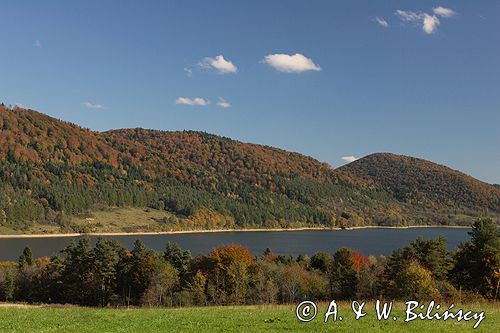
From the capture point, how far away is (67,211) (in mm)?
199875


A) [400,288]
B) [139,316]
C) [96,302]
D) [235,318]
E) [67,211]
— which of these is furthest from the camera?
[67,211]

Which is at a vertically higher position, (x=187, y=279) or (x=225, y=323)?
(x=225, y=323)

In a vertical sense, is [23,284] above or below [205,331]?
below

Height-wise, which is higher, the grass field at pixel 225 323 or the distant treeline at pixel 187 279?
the grass field at pixel 225 323

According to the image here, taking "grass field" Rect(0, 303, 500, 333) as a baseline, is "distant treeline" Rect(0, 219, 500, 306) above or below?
below

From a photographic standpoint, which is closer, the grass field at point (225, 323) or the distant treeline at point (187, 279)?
the grass field at point (225, 323)

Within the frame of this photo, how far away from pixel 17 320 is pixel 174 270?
4764 cm

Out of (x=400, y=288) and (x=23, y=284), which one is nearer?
(x=400, y=288)

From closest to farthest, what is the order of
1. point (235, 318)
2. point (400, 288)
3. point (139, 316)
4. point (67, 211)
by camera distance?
point (235, 318), point (139, 316), point (400, 288), point (67, 211)

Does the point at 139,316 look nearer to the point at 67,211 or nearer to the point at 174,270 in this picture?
the point at 174,270

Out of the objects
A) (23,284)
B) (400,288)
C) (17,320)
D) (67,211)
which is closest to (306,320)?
(17,320)

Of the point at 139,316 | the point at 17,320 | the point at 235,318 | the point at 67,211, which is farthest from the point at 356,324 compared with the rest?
the point at 67,211

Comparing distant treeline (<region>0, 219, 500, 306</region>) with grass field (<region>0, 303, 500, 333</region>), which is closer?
grass field (<region>0, 303, 500, 333</region>)

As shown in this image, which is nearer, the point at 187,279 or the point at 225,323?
the point at 225,323
